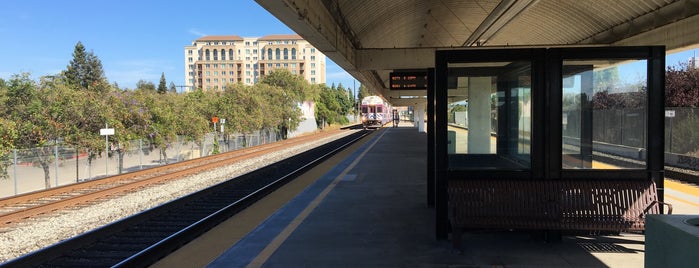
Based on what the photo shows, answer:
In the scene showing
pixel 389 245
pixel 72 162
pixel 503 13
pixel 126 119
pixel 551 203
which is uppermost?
pixel 503 13

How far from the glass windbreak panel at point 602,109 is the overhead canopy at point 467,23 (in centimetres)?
286

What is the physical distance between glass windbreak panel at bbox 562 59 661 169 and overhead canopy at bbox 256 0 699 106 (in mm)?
2860

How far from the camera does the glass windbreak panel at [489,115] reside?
Answer: 562 centimetres

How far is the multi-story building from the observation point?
163 metres

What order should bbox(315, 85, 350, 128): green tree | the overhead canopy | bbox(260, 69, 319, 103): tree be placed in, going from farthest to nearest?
bbox(315, 85, 350, 128): green tree < bbox(260, 69, 319, 103): tree < the overhead canopy

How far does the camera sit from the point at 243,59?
562ft

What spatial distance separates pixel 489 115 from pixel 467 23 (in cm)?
999

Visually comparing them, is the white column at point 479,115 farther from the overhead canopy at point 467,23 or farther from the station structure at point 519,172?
the overhead canopy at point 467,23

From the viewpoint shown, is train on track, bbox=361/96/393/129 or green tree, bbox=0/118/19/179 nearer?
green tree, bbox=0/118/19/179

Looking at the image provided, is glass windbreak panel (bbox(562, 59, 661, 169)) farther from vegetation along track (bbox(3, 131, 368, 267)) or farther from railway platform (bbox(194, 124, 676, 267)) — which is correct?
vegetation along track (bbox(3, 131, 368, 267))

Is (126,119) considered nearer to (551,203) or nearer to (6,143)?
(6,143)

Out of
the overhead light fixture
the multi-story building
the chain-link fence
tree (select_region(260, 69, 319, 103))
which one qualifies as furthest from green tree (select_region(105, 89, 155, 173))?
the multi-story building

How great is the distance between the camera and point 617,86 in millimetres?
5418

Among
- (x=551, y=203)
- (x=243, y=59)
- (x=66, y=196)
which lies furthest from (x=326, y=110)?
(x=243, y=59)
